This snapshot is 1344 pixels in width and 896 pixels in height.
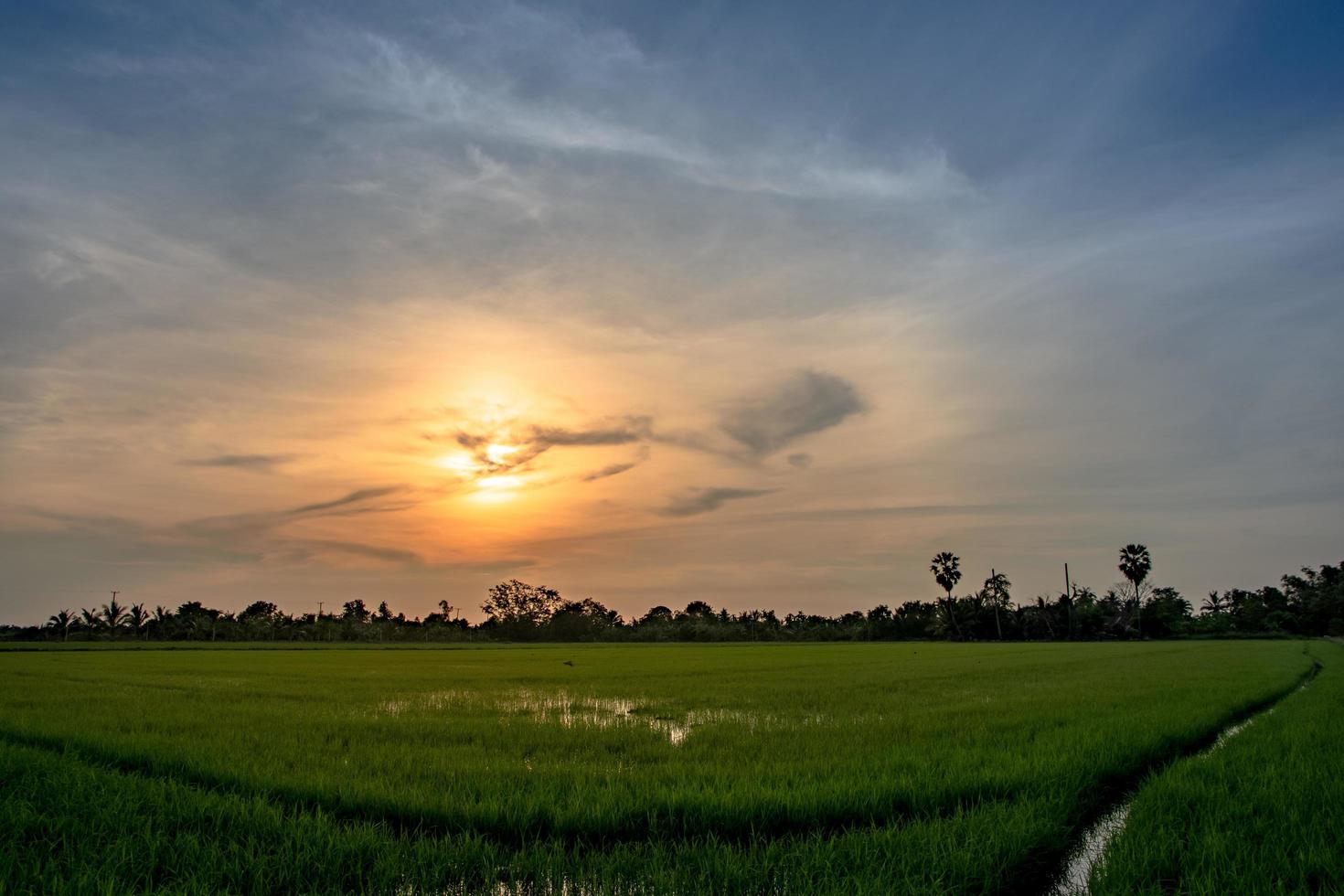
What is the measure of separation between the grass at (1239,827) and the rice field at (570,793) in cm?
20

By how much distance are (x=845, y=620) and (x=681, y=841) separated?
101m


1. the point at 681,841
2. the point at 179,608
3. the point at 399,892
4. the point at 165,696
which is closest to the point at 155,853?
the point at 399,892

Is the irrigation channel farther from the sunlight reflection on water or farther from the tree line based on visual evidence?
the tree line

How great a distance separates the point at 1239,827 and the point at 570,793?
4.85 meters

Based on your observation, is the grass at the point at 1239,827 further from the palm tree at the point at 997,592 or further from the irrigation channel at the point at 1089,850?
the palm tree at the point at 997,592

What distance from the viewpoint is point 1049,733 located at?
9289mm

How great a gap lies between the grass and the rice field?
0.20m

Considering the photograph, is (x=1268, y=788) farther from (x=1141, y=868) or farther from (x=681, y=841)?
(x=681, y=841)

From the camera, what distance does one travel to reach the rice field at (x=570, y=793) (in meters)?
4.39

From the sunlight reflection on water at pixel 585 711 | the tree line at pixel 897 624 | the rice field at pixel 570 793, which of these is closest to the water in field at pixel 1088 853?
the rice field at pixel 570 793

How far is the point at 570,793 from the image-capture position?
598 centimetres

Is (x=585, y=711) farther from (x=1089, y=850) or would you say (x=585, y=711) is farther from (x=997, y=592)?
(x=997, y=592)

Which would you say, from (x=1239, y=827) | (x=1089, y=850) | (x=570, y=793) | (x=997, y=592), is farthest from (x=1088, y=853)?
(x=997, y=592)

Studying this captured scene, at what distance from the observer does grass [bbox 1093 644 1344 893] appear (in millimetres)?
4254
